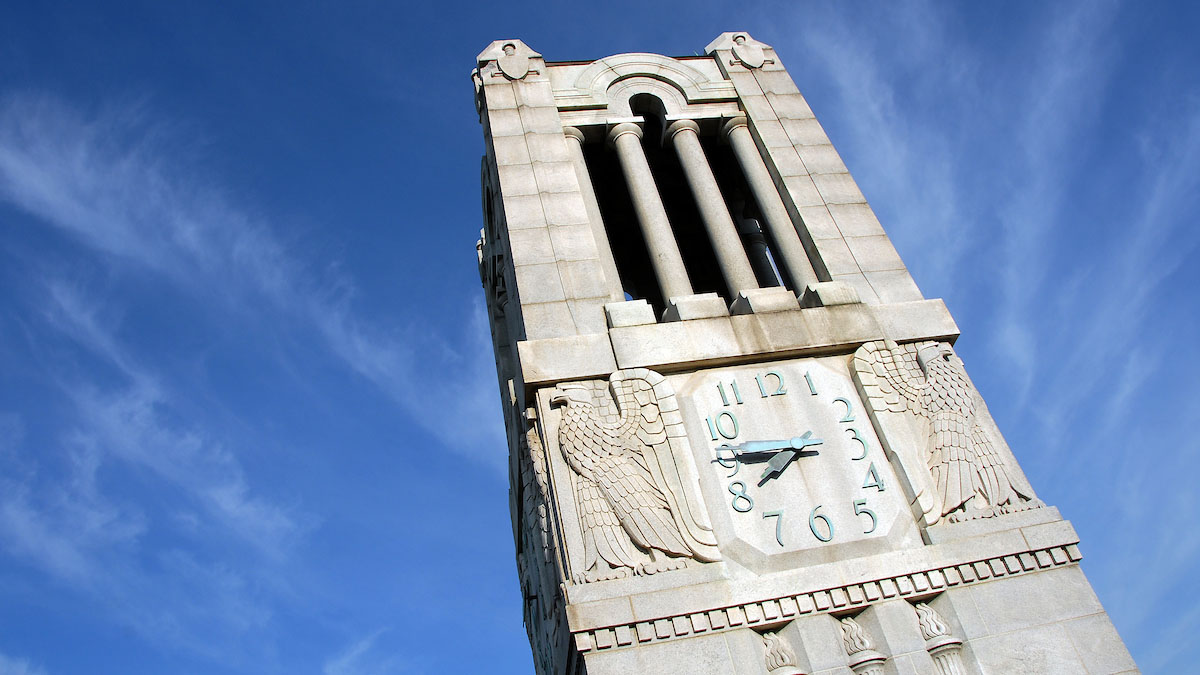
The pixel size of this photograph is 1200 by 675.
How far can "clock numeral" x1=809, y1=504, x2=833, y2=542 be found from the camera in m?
10.8

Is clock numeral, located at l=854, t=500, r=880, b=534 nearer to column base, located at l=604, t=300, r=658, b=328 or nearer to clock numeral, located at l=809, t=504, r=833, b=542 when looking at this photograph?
clock numeral, located at l=809, t=504, r=833, b=542

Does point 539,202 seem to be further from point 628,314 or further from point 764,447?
point 764,447

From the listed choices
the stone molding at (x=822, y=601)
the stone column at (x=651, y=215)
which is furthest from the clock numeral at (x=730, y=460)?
the stone column at (x=651, y=215)

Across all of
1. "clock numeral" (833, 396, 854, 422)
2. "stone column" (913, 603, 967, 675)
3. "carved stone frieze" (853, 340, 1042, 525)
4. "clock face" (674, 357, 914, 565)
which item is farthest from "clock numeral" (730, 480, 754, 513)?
"stone column" (913, 603, 967, 675)

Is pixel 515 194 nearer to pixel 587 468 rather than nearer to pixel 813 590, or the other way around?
pixel 587 468

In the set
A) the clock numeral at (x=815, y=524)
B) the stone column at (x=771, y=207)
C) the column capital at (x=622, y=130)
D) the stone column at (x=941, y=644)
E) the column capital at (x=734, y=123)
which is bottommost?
the stone column at (x=941, y=644)

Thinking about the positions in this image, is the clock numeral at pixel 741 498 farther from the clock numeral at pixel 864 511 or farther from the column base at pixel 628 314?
the column base at pixel 628 314

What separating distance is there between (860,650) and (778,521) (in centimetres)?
156

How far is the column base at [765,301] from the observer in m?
13.2

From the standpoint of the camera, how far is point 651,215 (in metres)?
15.4

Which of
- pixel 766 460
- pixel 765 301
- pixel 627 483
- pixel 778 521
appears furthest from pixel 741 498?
pixel 765 301

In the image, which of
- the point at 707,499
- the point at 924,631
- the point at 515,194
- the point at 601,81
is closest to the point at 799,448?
the point at 707,499

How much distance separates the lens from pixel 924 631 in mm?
10297

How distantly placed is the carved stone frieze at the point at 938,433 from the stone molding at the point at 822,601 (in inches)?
24.3
